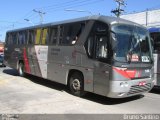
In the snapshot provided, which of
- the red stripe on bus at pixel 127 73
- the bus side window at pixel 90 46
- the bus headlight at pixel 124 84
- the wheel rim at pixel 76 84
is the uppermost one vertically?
the bus side window at pixel 90 46

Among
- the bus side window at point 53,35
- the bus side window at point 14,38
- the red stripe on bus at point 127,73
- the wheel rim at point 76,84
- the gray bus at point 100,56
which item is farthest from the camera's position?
the bus side window at point 14,38

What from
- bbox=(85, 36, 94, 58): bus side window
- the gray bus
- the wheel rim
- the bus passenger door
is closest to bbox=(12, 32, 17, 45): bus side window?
the gray bus

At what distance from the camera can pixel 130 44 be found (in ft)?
31.9

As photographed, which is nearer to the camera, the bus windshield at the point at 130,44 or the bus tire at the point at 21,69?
the bus windshield at the point at 130,44

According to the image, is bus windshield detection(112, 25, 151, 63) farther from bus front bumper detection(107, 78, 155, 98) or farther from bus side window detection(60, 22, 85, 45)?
bus side window detection(60, 22, 85, 45)

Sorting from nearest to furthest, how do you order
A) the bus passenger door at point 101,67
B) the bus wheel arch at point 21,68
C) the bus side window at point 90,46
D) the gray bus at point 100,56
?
1. the gray bus at point 100,56
2. the bus passenger door at point 101,67
3. the bus side window at point 90,46
4. the bus wheel arch at point 21,68

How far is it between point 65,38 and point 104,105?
12.0 feet

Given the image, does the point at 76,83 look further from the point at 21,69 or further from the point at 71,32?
the point at 21,69

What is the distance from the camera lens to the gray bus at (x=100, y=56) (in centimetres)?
932

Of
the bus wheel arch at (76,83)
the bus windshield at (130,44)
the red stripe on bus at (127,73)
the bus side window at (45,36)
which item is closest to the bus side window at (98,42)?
the bus windshield at (130,44)

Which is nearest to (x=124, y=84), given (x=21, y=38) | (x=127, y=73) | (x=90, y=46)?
(x=127, y=73)

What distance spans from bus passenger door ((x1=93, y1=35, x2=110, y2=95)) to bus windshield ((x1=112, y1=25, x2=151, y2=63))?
40 centimetres

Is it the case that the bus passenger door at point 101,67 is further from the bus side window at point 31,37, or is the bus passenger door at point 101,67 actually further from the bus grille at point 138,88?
the bus side window at point 31,37

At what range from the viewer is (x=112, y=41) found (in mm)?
9258
